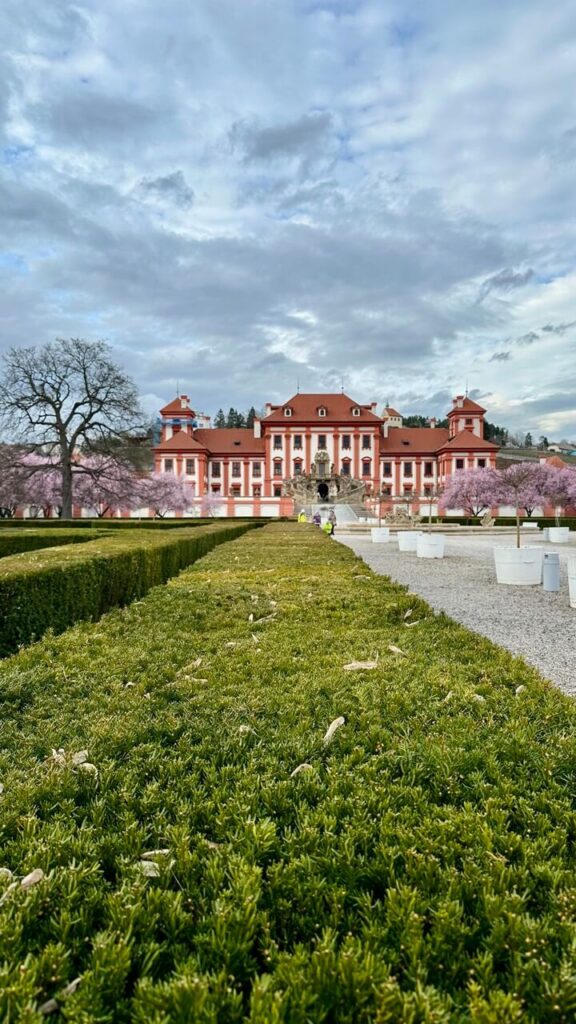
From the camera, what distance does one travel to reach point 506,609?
24.3ft

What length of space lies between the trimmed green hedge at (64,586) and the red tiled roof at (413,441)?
64.1 metres

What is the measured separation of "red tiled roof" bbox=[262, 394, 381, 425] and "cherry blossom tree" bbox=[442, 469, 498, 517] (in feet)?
46.5

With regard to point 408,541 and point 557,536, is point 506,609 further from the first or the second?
point 557,536

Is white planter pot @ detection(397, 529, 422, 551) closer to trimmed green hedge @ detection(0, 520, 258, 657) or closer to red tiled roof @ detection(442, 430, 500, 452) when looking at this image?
trimmed green hedge @ detection(0, 520, 258, 657)

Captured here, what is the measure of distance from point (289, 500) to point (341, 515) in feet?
35.6

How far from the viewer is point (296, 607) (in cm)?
614

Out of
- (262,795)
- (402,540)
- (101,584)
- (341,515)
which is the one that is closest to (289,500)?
(341,515)

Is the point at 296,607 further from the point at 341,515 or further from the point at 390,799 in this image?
the point at 341,515

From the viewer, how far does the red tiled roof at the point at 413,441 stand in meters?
69.9

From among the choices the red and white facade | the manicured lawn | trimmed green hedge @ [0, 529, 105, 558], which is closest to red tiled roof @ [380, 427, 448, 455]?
the red and white facade

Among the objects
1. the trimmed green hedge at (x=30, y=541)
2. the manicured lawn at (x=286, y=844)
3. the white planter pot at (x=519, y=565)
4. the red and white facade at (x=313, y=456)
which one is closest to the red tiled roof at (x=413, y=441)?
the red and white facade at (x=313, y=456)

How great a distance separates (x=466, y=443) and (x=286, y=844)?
68735 millimetres

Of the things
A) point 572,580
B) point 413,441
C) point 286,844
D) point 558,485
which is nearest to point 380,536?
point 572,580

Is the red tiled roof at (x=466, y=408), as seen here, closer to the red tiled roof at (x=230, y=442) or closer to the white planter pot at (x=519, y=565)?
the red tiled roof at (x=230, y=442)
